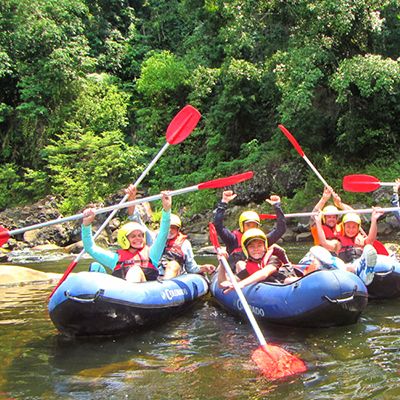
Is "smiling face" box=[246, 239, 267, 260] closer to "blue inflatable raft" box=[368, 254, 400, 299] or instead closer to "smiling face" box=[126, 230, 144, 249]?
"smiling face" box=[126, 230, 144, 249]

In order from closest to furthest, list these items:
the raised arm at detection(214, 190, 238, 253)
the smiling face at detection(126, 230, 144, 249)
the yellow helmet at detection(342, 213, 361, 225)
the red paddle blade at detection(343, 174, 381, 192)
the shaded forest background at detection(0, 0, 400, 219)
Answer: the smiling face at detection(126, 230, 144, 249)
the raised arm at detection(214, 190, 238, 253)
the yellow helmet at detection(342, 213, 361, 225)
the red paddle blade at detection(343, 174, 381, 192)
the shaded forest background at detection(0, 0, 400, 219)

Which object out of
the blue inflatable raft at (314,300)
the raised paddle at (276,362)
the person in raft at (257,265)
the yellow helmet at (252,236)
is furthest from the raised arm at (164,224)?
the raised paddle at (276,362)

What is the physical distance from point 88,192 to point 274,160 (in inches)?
255

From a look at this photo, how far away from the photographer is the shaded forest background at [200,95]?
38.2 feet

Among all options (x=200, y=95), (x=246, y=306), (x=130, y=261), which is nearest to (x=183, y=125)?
(x=130, y=261)

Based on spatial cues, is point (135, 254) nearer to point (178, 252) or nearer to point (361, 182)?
point (178, 252)

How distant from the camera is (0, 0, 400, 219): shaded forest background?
11.7 metres

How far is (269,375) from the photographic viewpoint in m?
2.87

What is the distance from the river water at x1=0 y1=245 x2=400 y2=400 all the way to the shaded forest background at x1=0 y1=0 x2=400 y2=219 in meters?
8.12

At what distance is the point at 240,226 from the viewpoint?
4.76 m

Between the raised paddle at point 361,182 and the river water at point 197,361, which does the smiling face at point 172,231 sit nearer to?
the river water at point 197,361

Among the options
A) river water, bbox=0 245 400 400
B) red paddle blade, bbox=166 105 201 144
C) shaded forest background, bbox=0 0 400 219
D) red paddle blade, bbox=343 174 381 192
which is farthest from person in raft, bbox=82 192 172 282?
shaded forest background, bbox=0 0 400 219

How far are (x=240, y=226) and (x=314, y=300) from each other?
51.6 inches

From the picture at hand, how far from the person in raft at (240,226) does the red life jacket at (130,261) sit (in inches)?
29.2
